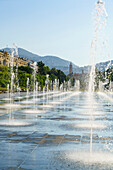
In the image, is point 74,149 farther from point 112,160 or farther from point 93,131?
point 93,131

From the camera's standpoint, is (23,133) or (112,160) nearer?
(112,160)

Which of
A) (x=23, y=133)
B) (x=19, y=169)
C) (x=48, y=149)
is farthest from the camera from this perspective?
(x=23, y=133)

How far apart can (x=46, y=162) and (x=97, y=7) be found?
12.6 metres

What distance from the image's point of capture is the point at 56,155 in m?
6.21

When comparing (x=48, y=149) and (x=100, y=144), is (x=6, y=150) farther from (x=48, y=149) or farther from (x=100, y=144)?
(x=100, y=144)

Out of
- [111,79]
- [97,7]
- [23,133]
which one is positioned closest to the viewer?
[23,133]

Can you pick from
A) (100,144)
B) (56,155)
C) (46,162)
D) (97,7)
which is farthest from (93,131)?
(97,7)

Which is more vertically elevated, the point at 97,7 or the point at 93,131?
the point at 97,7

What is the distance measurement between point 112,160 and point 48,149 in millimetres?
1513

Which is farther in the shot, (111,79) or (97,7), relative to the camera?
(111,79)

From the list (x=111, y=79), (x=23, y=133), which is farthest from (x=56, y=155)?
(x=111, y=79)

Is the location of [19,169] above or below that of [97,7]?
below

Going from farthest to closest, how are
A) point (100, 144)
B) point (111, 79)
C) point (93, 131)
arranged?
1. point (111, 79)
2. point (93, 131)
3. point (100, 144)

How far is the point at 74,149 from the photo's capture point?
673cm
